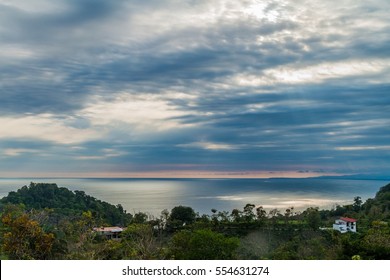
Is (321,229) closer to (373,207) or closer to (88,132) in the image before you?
(373,207)

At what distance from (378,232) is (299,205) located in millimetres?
1849

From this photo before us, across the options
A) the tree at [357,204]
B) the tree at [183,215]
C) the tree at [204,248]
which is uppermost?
the tree at [357,204]

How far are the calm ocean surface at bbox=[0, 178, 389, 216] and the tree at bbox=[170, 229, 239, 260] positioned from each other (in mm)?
1577

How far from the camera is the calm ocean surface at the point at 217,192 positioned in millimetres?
6543

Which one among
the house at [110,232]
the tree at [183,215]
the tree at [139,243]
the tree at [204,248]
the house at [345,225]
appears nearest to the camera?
the tree at [204,248]

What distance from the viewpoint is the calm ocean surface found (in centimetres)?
654

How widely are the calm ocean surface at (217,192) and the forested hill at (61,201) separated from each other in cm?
14

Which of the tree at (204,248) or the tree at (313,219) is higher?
the tree at (313,219)

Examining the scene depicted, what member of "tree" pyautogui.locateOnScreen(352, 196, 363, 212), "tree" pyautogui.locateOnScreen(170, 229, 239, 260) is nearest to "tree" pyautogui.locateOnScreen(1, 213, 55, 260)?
"tree" pyautogui.locateOnScreen(170, 229, 239, 260)

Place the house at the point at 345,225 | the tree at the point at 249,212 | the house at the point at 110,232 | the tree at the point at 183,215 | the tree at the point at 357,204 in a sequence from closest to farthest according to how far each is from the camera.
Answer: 1. the house at the point at 110,232
2. the tree at the point at 183,215
3. the house at the point at 345,225
4. the tree at the point at 249,212
5. the tree at the point at 357,204

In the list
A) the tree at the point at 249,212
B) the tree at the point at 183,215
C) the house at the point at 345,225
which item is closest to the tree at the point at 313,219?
the house at the point at 345,225

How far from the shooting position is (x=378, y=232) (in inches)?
206

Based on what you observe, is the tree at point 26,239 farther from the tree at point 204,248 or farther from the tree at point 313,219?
the tree at point 313,219
